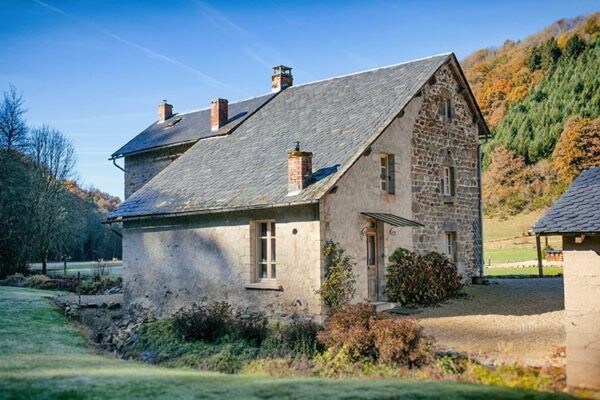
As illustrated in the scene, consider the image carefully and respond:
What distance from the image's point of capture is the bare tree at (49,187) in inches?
1371

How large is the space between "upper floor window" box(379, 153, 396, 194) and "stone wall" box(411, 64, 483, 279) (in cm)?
118

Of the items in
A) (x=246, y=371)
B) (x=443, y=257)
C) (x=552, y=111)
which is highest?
(x=552, y=111)

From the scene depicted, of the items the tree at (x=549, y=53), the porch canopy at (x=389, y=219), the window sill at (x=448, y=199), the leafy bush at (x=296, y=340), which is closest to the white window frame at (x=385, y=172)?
the porch canopy at (x=389, y=219)

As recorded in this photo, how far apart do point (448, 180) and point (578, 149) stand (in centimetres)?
3723

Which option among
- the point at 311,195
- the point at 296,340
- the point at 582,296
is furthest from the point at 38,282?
the point at 582,296

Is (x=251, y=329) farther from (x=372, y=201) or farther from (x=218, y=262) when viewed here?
(x=372, y=201)

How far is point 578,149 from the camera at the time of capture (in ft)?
169

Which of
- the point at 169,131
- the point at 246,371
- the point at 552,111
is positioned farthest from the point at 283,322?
the point at 552,111

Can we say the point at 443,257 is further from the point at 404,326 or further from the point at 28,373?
the point at 28,373

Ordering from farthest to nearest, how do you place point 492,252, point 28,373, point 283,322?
point 492,252 < point 283,322 < point 28,373

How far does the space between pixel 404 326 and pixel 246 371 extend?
10.0 ft

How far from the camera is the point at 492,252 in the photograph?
148 ft

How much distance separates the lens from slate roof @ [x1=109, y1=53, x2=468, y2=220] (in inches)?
601

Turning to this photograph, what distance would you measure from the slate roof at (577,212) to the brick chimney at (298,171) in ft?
18.5
